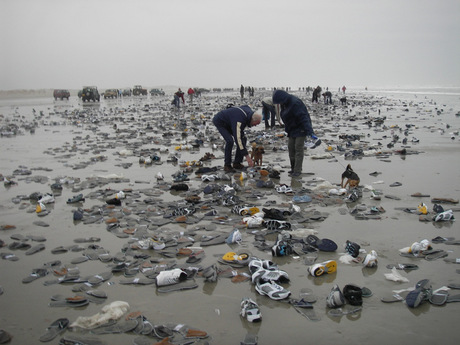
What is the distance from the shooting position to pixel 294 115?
24.7 feet

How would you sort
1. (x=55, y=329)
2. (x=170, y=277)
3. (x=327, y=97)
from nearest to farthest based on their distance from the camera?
(x=55, y=329), (x=170, y=277), (x=327, y=97)

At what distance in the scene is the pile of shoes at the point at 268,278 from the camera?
309 centimetres

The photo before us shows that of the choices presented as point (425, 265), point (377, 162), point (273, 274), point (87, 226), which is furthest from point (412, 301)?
point (377, 162)

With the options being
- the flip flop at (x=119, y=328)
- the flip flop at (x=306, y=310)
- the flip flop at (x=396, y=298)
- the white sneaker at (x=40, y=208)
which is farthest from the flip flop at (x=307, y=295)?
the white sneaker at (x=40, y=208)

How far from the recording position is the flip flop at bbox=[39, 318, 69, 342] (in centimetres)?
266

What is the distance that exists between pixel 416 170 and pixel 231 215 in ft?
16.9

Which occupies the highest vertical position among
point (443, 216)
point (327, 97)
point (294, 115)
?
point (327, 97)

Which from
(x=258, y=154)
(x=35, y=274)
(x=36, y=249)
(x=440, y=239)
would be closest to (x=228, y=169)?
(x=258, y=154)

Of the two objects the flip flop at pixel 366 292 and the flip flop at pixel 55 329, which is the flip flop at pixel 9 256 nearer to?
the flip flop at pixel 55 329

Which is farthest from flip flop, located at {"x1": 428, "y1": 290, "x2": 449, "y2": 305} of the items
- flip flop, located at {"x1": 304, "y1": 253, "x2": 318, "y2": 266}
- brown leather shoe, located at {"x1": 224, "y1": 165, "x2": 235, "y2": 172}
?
brown leather shoe, located at {"x1": 224, "y1": 165, "x2": 235, "y2": 172}

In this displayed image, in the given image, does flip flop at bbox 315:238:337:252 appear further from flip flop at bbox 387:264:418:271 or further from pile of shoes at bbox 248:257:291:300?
pile of shoes at bbox 248:257:291:300

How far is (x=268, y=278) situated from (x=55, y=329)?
1914mm

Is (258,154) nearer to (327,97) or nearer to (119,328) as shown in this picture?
(119,328)

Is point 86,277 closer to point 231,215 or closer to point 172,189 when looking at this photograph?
point 231,215
